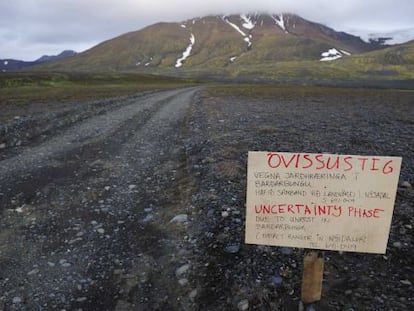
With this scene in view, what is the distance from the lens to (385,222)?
17.4 ft

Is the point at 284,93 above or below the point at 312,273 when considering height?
below

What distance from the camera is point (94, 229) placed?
8.81 meters

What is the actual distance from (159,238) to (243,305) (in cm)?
294

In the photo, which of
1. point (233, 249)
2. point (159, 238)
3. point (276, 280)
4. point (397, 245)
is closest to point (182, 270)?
point (233, 249)

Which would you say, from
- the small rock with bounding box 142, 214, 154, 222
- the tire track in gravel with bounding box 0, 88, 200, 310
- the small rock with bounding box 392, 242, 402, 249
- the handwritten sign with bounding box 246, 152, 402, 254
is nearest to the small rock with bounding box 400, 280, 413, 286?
the small rock with bounding box 392, 242, 402, 249

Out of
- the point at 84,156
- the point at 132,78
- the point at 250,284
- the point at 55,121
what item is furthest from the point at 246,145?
the point at 132,78

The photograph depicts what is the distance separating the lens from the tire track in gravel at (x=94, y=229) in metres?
6.52

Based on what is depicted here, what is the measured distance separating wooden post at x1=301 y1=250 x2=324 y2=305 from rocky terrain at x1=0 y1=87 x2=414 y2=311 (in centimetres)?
26

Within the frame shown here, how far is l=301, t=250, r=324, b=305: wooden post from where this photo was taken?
5633 mm

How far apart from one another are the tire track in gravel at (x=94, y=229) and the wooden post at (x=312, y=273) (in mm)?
1854

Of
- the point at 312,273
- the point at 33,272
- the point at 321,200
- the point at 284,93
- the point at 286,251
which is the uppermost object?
the point at 321,200

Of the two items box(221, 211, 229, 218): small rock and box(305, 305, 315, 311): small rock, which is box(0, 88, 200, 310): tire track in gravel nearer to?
box(221, 211, 229, 218): small rock

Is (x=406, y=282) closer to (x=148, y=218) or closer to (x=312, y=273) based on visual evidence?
(x=312, y=273)

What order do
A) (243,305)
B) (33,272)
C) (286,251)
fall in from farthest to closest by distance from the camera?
(286,251), (33,272), (243,305)
